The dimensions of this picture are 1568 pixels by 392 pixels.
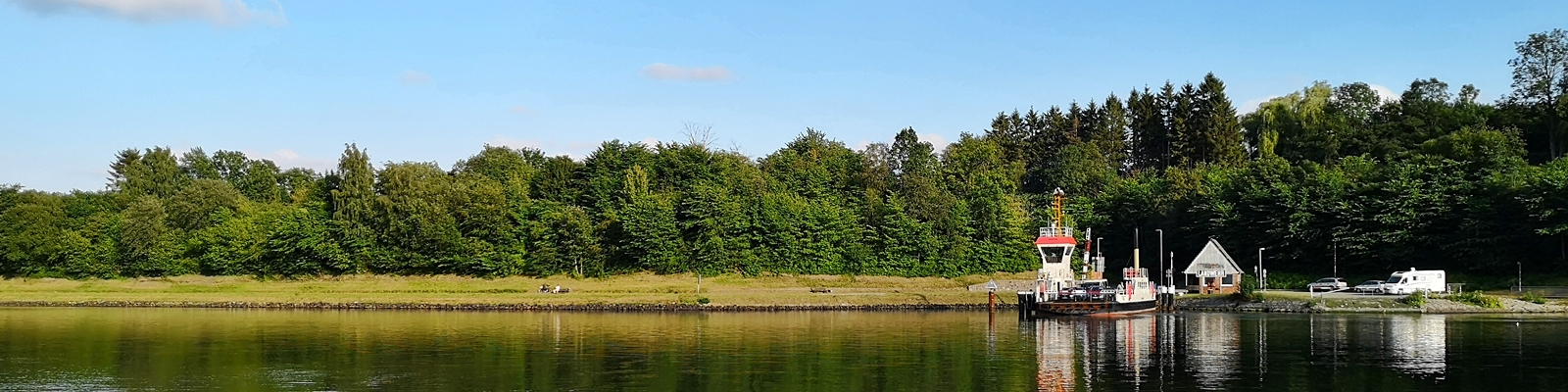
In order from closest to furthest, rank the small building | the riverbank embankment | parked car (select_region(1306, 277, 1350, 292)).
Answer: the riverbank embankment, parked car (select_region(1306, 277, 1350, 292)), the small building

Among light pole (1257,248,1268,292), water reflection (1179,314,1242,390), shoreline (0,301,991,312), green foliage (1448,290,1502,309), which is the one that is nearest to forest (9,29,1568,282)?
light pole (1257,248,1268,292)

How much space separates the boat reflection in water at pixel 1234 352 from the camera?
40094mm

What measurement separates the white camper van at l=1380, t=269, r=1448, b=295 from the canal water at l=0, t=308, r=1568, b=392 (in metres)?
12.2

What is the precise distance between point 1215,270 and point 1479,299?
1950 cm

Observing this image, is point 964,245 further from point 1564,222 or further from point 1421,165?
point 1564,222

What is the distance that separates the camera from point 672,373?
41.8m

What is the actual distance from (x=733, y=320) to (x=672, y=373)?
98.3ft

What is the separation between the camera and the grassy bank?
87.6 m

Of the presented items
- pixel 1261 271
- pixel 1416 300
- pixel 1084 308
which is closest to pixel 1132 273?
pixel 1084 308

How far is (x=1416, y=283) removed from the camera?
86688 millimetres

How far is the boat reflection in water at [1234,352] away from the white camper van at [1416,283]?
1235cm

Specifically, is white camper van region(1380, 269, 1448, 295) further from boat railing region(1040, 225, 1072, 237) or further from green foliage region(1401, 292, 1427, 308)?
boat railing region(1040, 225, 1072, 237)

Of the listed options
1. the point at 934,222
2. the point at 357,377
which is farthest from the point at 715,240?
the point at 357,377

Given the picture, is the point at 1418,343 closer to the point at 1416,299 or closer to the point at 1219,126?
the point at 1416,299
